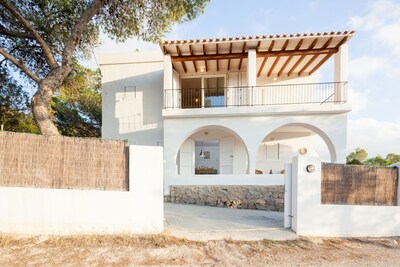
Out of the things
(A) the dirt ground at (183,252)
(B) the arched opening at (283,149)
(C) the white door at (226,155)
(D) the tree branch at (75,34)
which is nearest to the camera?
(A) the dirt ground at (183,252)

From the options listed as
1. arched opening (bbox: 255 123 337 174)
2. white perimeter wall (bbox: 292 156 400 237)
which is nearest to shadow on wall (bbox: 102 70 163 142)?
arched opening (bbox: 255 123 337 174)

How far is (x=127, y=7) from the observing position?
23.6 feet

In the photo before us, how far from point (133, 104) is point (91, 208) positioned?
24.3 feet

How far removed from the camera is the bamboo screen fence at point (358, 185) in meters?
4.64

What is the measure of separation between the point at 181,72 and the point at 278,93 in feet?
17.9

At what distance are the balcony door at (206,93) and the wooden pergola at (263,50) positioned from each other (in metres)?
0.96

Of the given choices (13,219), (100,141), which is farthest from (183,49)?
(13,219)

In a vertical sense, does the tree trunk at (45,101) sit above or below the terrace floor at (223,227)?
above

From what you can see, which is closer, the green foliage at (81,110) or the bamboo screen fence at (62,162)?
the bamboo screen fence at (62,162)

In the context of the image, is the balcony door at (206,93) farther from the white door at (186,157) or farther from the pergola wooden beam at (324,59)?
the pergola wooden beam at (324,59)

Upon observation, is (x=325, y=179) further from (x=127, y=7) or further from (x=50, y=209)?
(x=127, y=7)

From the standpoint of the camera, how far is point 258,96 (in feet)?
36.6

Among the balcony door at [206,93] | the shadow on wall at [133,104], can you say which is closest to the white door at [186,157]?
the shadow on wall at [133,104]

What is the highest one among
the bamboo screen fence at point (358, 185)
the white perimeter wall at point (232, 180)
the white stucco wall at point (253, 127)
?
the white stucco wall at point (253, 127)
